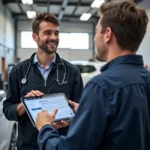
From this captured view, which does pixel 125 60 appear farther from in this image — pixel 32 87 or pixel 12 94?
pixel 12 94

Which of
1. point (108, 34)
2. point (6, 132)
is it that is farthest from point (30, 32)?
point (108, 34)

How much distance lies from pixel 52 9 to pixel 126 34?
51.6ft

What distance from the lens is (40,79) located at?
248cm

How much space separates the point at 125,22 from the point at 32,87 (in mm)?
1330

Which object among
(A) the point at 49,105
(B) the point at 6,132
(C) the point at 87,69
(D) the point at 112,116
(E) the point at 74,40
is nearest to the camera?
(D) the point at 112,116

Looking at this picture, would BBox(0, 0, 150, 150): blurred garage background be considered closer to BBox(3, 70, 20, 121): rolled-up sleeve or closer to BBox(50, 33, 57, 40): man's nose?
BBox(50, 33, 57, 40): man's nose

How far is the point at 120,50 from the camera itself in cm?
139

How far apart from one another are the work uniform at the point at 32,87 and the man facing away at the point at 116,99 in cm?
103

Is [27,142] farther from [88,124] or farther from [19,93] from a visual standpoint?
[88,124]

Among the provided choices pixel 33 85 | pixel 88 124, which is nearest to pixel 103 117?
pixel 88 124

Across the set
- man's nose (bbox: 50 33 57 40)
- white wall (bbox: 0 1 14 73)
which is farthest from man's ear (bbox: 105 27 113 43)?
white wall (bbox: 0 1 14 73)

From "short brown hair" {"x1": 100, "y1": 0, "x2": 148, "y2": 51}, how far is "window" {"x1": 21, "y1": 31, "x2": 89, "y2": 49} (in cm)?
1801

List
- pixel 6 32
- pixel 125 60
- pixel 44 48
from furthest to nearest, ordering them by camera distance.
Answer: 1. pixel 6 32
2. pixel 44 48
3. pixel 125 60

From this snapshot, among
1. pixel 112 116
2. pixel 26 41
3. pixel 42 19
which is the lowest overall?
pixel 112 116
